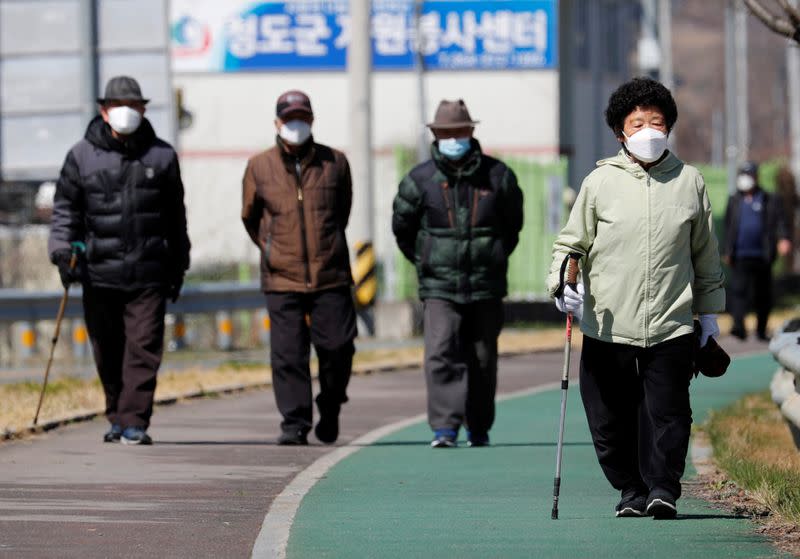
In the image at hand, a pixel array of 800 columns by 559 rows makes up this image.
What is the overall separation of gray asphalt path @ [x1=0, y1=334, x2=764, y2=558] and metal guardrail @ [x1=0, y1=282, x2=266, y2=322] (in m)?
5.34

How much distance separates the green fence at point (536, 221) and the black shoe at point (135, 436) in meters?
16.4

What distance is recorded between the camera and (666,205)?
896cm

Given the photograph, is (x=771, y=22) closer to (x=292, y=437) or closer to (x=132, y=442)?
(x=292, y=437)

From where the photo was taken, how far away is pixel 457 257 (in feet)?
41.2

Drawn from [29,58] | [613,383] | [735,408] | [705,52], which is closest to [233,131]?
[29,58]

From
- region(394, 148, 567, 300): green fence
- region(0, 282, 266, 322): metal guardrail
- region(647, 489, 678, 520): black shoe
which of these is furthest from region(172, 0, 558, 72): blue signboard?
region(647, 489, 678, 520): black shoe

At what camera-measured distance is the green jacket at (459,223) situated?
1255 cm

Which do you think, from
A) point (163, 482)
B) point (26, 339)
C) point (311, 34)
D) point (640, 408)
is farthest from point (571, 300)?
point (311, 34)

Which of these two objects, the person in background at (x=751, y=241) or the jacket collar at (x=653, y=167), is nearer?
the jacket collar at (x=653, y=167)

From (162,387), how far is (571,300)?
25.7 feet

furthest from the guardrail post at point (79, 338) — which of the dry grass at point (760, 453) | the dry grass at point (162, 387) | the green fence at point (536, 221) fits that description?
the green fence at point (536, 221)

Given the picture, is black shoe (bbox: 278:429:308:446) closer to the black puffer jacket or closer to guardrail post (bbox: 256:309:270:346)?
the black puffer jacket

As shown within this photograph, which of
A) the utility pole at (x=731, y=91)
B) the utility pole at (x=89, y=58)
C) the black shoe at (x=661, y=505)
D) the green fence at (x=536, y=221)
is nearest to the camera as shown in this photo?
the black shoe at (x=661, y=505)

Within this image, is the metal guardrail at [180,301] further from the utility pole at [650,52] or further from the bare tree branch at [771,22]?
the utility pole at [650,52]
